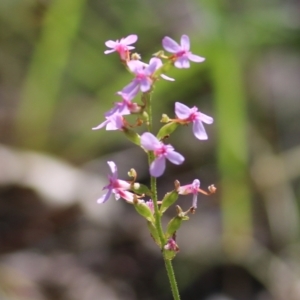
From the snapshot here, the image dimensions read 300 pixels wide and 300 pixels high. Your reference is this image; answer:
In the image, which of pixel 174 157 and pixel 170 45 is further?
pixel 170 45

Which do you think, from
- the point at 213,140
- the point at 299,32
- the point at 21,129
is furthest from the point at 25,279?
the point at 299,32

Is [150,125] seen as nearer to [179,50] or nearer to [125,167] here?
[179,50]

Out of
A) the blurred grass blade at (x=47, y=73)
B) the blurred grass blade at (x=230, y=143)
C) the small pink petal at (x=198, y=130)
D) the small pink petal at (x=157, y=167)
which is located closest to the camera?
the small pink petal at (x=157, y=167)

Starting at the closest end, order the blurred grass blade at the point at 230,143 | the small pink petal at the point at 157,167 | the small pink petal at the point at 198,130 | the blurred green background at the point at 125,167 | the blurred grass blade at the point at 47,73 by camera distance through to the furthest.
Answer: the small pink petal at the point at 157,167 → the small pink petal at the point at 198,130 → the blurred grass blade at the point at 230,143 → the blurred green background at the point at 125,167 → the blurred grass blade at the point at 47,73

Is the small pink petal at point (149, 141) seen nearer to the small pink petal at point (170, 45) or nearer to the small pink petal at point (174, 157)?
the small pink petal at point (174, 157)

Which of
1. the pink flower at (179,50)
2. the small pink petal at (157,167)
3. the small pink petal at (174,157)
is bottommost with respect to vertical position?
the small pink petal at (157,167)

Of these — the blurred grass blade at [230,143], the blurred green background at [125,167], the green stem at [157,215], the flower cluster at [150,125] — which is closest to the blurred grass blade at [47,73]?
the blurred green background at [125,167]

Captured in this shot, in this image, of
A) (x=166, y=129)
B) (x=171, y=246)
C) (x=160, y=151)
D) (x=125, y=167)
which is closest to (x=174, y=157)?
(x=160, y=151)

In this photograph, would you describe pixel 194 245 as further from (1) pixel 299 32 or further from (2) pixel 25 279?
(1) pixel 299 32
